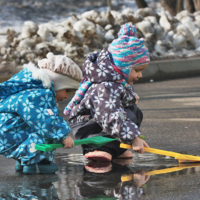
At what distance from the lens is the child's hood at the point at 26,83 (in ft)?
9.48

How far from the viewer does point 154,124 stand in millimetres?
4785

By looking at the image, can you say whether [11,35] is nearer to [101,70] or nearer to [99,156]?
[101,70]

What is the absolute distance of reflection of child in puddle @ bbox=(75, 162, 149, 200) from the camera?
7.73 feet

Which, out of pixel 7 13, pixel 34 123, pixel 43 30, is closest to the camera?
pixel 34 123

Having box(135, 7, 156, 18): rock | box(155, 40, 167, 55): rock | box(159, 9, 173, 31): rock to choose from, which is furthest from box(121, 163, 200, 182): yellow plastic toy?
box(135, 7, 156, 18): rock

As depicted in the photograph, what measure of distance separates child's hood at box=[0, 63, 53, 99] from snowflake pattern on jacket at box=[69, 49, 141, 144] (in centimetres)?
40

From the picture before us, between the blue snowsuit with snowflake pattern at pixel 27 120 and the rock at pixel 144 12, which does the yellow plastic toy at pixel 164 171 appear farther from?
the rock at pixel 144 12

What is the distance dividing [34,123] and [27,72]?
1.28 feet

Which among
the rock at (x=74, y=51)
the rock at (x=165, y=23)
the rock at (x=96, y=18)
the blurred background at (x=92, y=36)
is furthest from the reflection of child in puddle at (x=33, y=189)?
the rock at (x=165, y=23)

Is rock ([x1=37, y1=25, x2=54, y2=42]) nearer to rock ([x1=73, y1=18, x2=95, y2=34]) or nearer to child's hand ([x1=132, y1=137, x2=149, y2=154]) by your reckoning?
rock ([x1=73, y1=18, x2=95, y2=34])

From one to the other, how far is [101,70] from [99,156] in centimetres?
63

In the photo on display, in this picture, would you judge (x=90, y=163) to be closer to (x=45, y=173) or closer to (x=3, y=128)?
(x=45, y=173)

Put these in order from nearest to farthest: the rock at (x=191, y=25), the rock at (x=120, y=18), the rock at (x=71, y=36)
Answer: the rock at (x=71, y=36) → the rock at (x=120, y=18) → the rock at (x=191, y=25)

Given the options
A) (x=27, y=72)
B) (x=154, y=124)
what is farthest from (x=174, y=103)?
(x=27, y=72)
